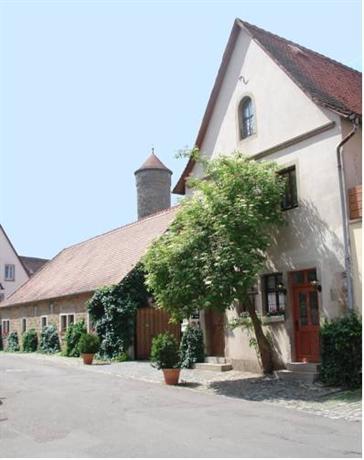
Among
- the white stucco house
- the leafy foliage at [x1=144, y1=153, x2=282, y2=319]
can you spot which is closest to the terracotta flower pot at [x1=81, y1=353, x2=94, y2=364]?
the white stucco house

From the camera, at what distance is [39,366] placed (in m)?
20.6

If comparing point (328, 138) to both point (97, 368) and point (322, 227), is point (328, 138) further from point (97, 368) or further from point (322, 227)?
point (97, 368)

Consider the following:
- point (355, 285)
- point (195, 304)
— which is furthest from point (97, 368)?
point (355, 285)

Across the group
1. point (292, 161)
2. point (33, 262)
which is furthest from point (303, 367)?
point (33, 262)

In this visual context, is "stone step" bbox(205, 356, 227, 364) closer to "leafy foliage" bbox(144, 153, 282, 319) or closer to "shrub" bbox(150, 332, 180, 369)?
"shrub" bbox(150, 332, 180, 369)

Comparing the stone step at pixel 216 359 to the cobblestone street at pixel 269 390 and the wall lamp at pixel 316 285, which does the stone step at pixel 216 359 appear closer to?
the cobblestone street at pixel 269 390

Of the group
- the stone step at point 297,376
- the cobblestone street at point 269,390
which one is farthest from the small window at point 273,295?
the cobblestone street at point 269,390

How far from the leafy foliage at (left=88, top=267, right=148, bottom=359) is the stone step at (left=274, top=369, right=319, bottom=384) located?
8.64 meters

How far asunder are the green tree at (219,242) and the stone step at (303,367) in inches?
40.6

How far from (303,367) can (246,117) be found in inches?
309

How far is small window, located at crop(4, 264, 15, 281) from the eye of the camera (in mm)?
51312

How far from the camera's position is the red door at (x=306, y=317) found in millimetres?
14633

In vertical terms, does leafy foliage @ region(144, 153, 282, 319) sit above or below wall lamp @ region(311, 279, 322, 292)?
above

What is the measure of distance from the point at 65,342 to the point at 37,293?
6409 mm
